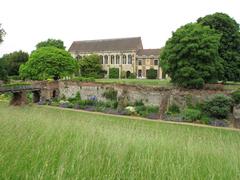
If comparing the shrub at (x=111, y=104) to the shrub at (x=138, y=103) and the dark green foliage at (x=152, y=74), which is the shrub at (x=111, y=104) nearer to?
the shrub at (x=138, y=103)

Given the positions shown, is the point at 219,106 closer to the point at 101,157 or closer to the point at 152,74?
the point at 101,157

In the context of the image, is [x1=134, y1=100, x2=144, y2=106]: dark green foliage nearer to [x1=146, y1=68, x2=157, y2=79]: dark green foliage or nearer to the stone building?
[x1=146, y1=68, x2=157, y2=79]: dark green foliage

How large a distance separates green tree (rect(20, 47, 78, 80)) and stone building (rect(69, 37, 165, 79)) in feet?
57.4

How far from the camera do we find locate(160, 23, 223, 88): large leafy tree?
21875mm

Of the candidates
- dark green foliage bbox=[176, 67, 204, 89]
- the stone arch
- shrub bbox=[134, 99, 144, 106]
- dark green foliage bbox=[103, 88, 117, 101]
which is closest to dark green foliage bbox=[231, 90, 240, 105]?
dark green foliage bbox=[176, 67, 204, 89]

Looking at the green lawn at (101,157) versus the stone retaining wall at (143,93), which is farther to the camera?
the stone retaining wall at (143,93)

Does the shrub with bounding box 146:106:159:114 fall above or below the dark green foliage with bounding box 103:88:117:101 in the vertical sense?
Result: below

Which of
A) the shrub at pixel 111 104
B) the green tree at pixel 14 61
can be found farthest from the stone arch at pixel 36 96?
the green tree at pixel 14 61

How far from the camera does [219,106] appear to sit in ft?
67.8

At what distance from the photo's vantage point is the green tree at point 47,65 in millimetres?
37375

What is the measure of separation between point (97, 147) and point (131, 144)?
1.46 ft

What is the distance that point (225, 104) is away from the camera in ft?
67.7

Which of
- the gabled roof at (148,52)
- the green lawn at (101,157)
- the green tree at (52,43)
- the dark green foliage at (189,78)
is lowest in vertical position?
the green lawn at (101,157)

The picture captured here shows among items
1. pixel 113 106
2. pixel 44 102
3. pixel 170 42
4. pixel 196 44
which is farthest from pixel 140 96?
pixel 44 102
